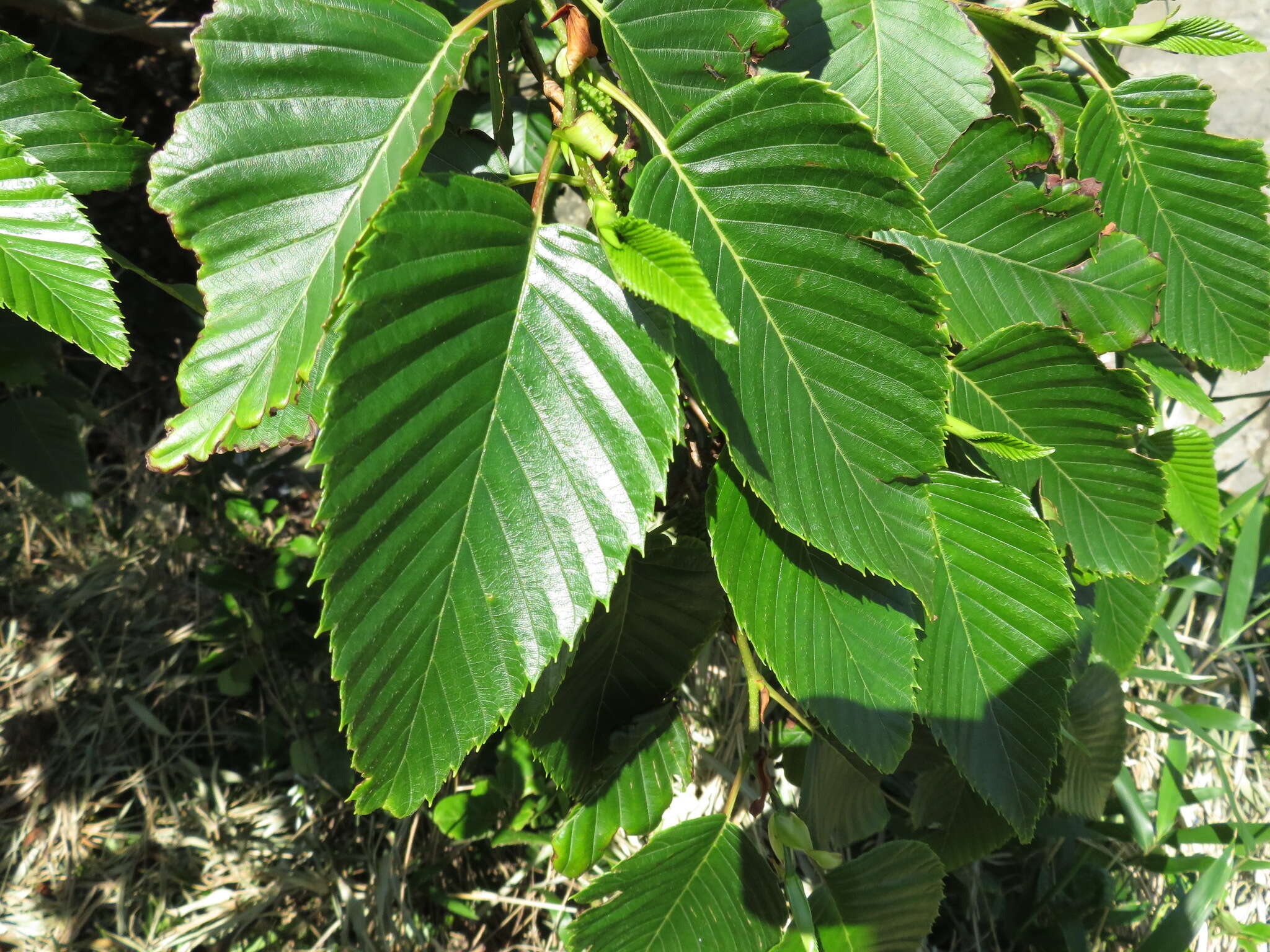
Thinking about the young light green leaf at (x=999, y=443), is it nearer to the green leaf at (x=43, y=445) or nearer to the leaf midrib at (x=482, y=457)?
the leaf midrib at (x=482, y=457)

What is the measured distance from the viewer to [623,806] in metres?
0.85

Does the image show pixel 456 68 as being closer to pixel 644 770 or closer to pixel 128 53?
pixel 644 770

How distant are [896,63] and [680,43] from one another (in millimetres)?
227

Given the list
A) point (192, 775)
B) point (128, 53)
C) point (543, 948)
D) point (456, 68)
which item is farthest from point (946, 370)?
point (128, 53)

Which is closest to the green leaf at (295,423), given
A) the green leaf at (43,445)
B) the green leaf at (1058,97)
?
the green leaf at (1058,97)

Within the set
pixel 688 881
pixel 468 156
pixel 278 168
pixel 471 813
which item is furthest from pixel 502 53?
pixel 471 813

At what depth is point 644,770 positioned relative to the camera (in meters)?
0.86

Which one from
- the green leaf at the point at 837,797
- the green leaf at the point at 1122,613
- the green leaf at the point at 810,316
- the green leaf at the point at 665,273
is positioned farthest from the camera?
the green leaf at the point at 1122,613

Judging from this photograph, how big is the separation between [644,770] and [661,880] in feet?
0.33

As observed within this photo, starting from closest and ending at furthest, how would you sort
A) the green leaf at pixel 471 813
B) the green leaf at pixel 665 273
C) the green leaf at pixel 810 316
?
the green leaf at pixel 665 273 → the green leaf at pixel 810 316 → the green leaf at pixel 471 813

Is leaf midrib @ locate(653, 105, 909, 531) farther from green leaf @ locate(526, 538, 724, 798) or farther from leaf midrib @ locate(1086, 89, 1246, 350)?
leaf midrib @ locate(1086, 89, 1246, 350)

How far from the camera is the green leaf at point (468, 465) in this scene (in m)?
0.50

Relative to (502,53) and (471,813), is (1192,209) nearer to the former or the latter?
(502,53)

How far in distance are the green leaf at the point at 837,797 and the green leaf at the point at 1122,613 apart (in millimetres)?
357
